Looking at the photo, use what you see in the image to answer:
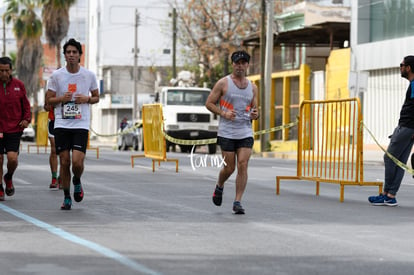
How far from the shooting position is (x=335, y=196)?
16.3 meters

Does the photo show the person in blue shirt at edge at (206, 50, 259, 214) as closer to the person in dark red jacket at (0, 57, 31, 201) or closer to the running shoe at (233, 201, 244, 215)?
the running shoe at (233, 201, 244, 215)

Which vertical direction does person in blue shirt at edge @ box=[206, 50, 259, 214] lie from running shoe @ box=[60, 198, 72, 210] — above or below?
above

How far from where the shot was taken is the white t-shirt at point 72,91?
498 inches

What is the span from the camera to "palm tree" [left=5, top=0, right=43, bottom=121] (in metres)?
68.2

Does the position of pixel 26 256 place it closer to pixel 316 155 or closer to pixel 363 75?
pixel 316 155

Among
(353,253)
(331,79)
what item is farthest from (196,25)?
(353,253)

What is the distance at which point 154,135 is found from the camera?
24.1 metres

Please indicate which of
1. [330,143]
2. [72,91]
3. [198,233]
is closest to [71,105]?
Result: [72,91]

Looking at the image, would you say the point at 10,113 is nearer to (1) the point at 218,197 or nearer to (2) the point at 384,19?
(1) the point at 218,197

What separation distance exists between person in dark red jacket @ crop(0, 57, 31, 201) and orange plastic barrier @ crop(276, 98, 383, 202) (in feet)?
13.4

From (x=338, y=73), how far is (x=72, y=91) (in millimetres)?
32979

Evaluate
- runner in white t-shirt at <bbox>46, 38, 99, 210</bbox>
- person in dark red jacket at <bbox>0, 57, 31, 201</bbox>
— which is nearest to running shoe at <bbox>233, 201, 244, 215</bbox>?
runner in white t-shirt at <bbox>46, 38, 99, 210</bbox>

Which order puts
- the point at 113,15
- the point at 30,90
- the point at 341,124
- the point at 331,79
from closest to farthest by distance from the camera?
1. the point at 341,124
2. the point at 331,79
3. the point at 30,90
4. the point at 113,15

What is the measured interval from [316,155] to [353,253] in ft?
24.8
